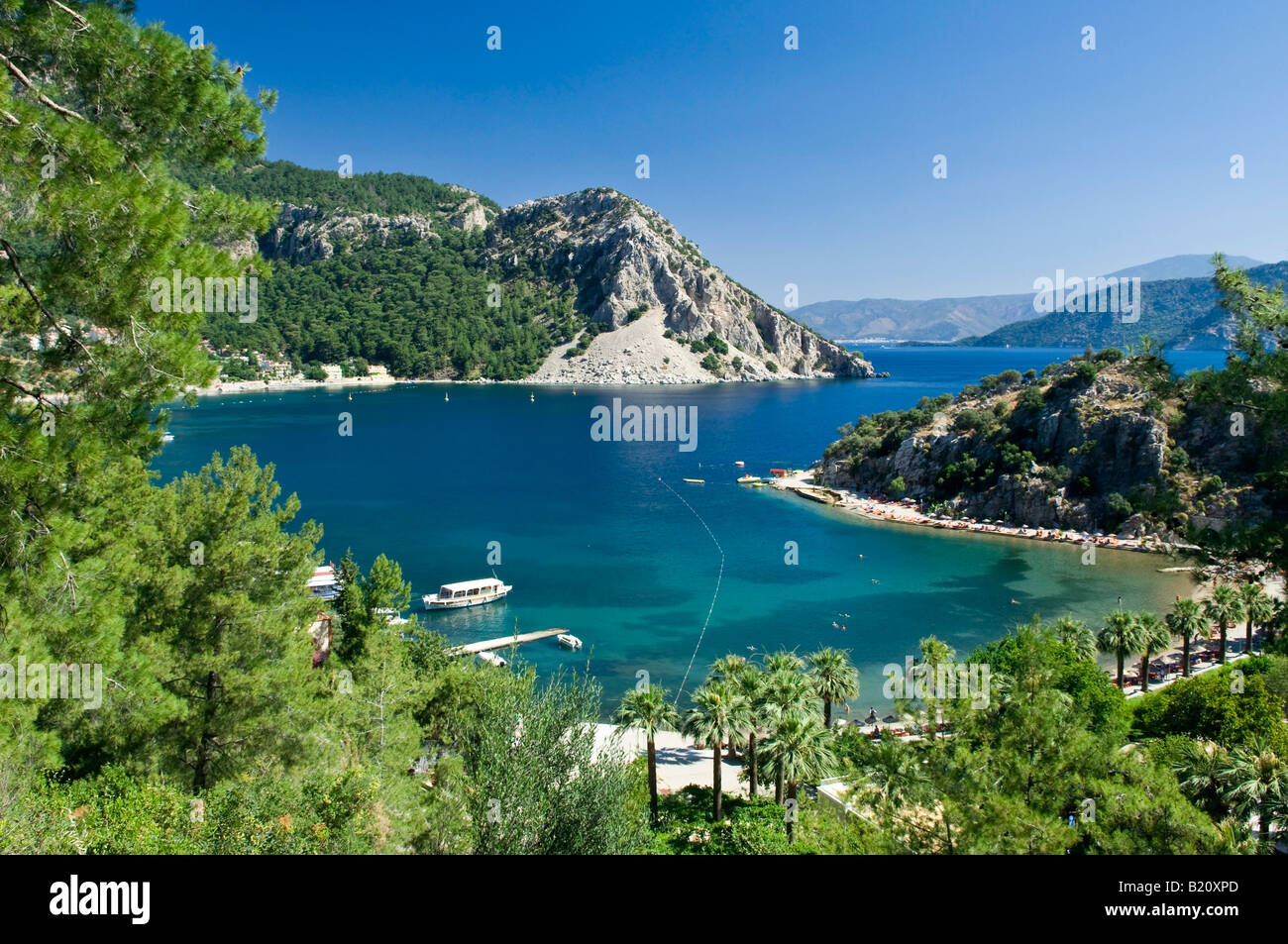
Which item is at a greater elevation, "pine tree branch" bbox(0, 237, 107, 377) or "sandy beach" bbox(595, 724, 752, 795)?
"pine tree branch" bbox(0, 237, 107, 377)

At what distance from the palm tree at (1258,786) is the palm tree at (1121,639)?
13.3 metres

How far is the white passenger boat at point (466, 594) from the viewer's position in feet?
127

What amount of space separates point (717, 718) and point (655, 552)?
3081cm

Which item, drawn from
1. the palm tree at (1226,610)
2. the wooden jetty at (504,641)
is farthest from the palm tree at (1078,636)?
the wooden jetty at (504,641)

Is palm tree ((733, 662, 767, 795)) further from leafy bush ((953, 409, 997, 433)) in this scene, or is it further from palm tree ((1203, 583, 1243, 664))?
leafy bush ((953, 409, 997, 433))

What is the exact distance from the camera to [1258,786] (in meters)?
14.6

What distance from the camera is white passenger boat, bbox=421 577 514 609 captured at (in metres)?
38.7

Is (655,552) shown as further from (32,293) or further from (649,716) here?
(32,293)

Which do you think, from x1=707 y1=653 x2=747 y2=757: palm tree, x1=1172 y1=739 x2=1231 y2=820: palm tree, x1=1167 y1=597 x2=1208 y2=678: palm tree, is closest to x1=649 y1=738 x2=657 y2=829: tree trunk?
x1=707 y1=653 x2=747 y2=757: palm tree

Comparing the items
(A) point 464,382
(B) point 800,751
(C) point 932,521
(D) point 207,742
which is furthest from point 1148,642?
(A) point 464,382

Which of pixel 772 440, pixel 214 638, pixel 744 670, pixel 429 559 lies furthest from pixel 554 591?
pixel 772 440

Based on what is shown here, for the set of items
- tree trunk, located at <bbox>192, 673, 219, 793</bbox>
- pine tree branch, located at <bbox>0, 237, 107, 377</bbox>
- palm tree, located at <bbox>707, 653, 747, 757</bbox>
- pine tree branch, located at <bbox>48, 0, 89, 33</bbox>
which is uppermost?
pine tree branch, located at <bbox>48, 0, 89, 33</bbox>

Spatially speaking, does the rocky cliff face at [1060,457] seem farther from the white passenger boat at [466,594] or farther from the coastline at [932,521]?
the white passenger boat at [466,594]

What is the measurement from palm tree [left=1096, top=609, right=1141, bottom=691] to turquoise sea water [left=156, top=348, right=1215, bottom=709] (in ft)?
19.5
